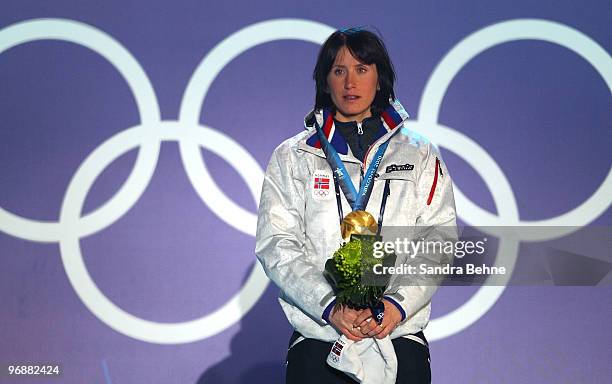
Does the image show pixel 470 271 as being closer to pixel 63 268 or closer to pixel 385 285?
pixel 385 285

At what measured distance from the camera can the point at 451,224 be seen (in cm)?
221

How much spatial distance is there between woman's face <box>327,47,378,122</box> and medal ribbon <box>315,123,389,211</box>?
0.41 feet

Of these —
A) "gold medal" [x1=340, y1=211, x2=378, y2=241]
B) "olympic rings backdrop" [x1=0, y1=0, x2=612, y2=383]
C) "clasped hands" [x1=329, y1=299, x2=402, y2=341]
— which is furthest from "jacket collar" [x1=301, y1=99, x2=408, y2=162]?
"olympic rings backdrop" [x1=0, y1=0, x2=612, y2=383]

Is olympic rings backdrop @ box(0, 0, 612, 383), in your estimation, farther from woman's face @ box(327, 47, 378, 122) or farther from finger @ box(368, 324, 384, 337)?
finger @ box(368, 324, 384, 337)

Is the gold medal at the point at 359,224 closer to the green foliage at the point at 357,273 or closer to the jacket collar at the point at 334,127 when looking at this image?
the green foliage at the point at 357,273

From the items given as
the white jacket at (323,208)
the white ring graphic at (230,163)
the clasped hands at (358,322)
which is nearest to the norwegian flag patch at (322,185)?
the white jacket at (323,208)

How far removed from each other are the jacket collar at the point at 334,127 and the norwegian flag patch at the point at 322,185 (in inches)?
2.4

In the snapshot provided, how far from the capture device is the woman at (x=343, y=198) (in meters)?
2.07

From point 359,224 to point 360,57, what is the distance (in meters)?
0.51

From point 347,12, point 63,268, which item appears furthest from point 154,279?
point 347,12

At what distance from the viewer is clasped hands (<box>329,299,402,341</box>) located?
6.57 feet

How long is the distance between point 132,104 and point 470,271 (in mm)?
1621

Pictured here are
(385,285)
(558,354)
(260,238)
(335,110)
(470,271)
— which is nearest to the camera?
(385,285)

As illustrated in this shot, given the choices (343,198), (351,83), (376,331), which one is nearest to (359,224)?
(343,198)
